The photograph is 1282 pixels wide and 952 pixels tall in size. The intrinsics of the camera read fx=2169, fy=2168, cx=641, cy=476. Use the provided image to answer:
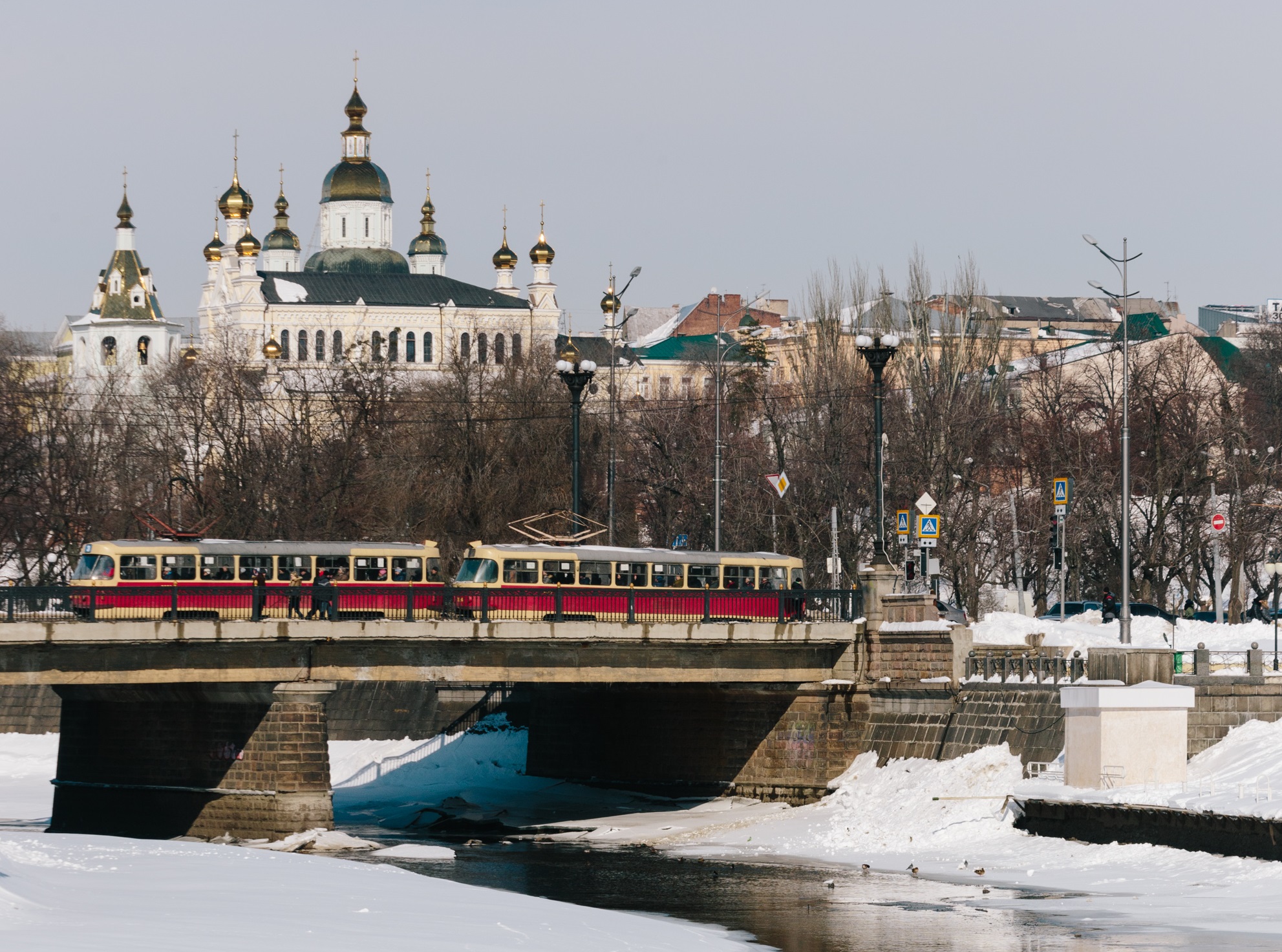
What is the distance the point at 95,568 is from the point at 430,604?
814cm

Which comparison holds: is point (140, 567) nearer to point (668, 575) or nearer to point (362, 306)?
point (668, 575)

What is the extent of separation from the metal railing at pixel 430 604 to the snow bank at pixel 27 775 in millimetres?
10561

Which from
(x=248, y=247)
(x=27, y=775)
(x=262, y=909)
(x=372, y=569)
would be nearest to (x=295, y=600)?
(x=372, y=569)

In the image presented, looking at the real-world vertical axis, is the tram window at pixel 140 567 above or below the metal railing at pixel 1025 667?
above

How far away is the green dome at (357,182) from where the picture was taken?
172m

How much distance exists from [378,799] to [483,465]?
27.0 metres

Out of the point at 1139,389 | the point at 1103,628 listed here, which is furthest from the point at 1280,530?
the point at 1103,628

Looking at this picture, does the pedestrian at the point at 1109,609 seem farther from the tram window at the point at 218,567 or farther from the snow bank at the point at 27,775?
the snow bank at the point at 27,775

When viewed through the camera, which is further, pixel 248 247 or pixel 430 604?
pixel 248 247

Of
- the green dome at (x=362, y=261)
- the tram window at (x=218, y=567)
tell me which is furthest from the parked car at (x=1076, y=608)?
the green dome at (x=362, y=261)

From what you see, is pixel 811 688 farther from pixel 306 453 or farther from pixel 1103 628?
pixel 306 453

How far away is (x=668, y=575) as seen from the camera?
2146 inches

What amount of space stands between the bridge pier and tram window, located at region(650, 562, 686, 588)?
968 cm

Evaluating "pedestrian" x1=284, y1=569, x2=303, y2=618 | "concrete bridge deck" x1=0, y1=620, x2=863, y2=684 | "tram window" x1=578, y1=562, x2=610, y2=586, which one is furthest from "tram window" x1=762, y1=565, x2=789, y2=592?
"pedestrian" x1=284, y1=569, x2=303, y2=618
